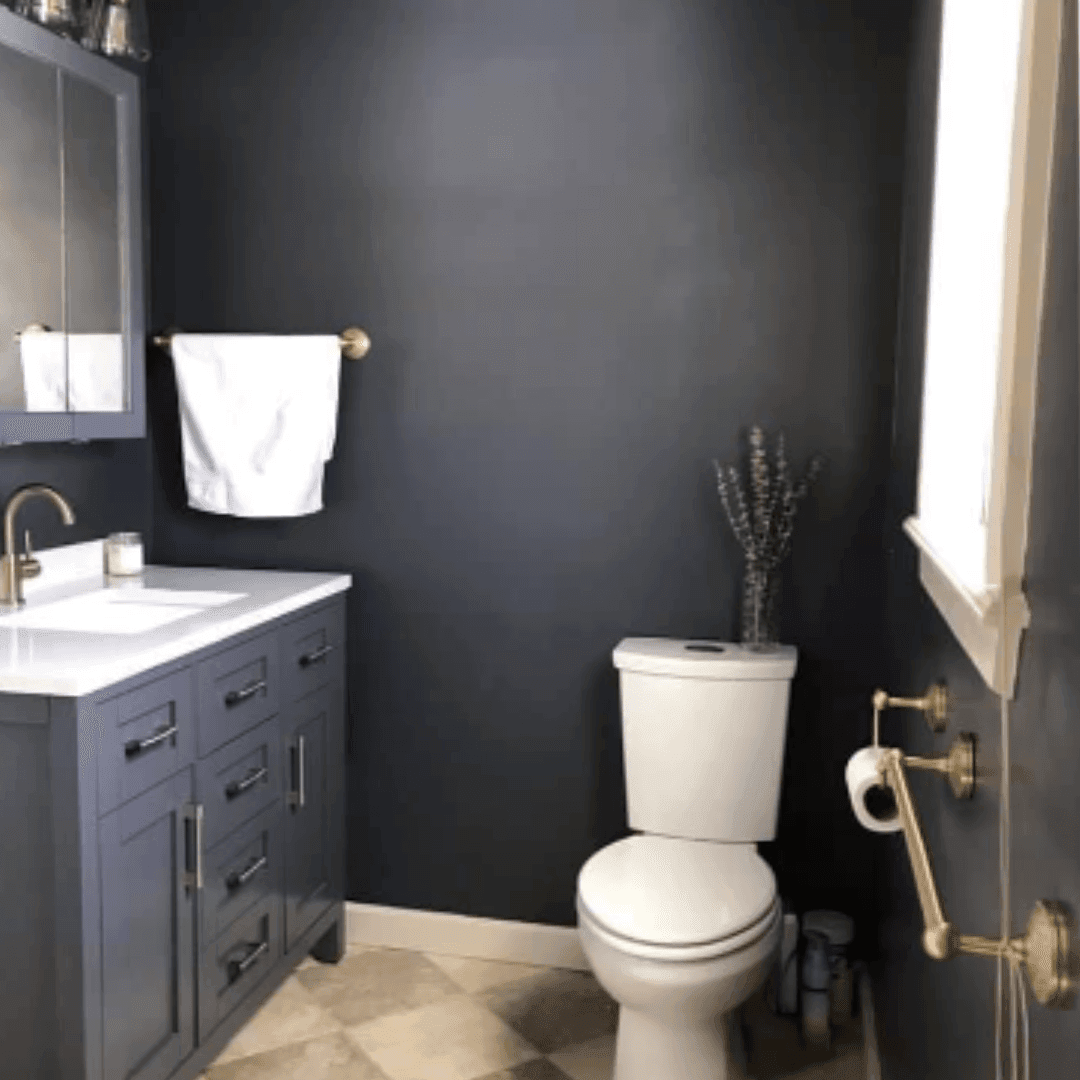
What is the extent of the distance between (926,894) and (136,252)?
212 cm

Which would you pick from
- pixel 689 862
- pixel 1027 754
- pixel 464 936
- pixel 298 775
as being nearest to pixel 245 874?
pixel 298 775

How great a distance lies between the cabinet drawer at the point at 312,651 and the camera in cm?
243

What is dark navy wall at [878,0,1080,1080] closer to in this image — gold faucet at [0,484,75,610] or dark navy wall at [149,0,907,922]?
dark navy wall at [149,0,907,922]

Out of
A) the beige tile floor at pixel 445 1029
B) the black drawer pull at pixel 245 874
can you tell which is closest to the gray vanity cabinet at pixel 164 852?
the black drawer pull at pixel 245 874

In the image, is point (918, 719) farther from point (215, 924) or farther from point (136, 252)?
point (136, 252)

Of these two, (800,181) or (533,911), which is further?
(533,911)

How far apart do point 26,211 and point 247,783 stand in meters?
1.11

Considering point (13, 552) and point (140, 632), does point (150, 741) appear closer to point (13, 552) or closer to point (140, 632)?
point (140, 632)

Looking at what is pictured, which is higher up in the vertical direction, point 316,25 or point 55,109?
point 316,25

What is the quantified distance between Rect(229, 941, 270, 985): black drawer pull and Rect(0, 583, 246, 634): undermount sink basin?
646mm

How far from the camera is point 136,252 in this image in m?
2.51

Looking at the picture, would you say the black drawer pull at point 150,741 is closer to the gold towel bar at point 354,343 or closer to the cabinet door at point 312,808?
the cabinet door at point 312,808

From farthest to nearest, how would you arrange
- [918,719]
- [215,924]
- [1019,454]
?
[215,924] → [918,719] → [1019,454]

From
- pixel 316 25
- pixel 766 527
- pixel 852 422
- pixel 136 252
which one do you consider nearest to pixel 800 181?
pixel 852 422
